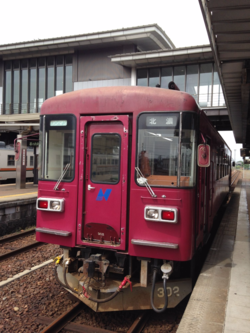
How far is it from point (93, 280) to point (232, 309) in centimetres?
186

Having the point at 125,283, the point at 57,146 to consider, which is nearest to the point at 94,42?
the point at 57,146

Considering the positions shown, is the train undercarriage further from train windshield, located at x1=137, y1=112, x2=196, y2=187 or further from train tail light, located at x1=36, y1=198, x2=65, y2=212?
train windshield, located at x1=137, y1=112, x2=196, y2=187

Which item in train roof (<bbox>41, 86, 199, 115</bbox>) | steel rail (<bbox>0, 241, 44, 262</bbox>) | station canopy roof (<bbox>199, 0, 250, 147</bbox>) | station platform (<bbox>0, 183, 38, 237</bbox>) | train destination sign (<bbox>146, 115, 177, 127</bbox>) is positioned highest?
station canopy roof (<bbox>199, 0, 250, 147</bbox>)

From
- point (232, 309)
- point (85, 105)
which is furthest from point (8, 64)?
point (232, 309)

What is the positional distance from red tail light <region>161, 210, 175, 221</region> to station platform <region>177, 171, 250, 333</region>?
1.08 m

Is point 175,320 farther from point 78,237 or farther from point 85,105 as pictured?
point 85,105

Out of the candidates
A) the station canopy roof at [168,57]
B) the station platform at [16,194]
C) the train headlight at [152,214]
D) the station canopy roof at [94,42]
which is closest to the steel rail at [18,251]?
the station platform at [16,194]

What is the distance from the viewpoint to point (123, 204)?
14.1ft

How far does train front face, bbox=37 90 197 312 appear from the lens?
4.15 meters

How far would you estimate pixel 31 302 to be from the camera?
200 inches

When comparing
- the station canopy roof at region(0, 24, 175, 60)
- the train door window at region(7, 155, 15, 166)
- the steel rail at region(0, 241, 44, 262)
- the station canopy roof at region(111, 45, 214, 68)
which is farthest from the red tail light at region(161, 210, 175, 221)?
the station canopy roof at region(0, 24, 175, 60)

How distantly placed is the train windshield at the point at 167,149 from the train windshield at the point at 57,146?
3.45 feet

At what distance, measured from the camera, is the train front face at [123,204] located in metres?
4.15

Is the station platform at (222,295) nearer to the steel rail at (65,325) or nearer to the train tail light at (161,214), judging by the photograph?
the train tail light at (161,214)
